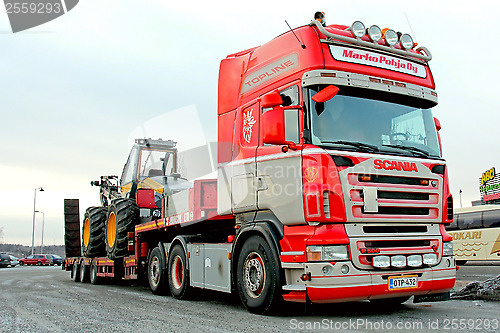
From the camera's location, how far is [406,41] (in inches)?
298

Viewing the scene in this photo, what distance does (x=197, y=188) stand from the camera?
29.3 feet

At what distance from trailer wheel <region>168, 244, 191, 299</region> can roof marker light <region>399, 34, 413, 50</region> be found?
5.31 metres

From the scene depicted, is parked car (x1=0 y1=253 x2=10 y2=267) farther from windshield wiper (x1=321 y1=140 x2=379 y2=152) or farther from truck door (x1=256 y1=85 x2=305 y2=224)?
windshield wiper (x1=321 y1=140 x2=379 y2=152)

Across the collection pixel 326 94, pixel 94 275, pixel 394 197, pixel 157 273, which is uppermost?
pixel 326 94

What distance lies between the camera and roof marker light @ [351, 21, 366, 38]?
7.09m

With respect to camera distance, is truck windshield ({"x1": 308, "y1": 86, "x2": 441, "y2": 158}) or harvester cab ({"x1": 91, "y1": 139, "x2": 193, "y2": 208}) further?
harvester cab ({"x1": 91, "y1": 139, "x2": 193, "y2": 208})

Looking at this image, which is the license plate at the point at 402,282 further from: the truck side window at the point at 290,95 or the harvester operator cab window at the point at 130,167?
the harvester operator cab window at the point at 130,167

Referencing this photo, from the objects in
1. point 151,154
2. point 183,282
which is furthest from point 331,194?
point 151,154

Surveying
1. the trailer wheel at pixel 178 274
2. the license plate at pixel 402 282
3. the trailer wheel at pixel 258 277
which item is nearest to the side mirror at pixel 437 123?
the license plate at pixel 402 282

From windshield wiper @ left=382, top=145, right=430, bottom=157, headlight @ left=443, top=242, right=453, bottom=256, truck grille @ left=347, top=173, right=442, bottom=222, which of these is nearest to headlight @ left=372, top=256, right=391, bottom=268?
truck grille @ left=347, top=173, right=442, bottom=222

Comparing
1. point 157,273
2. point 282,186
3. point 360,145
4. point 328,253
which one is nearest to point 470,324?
point 328,253

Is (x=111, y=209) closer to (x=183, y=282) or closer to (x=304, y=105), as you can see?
(x=183, y=282)

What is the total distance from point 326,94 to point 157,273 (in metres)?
5.89

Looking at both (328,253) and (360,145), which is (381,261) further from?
(360,145)
